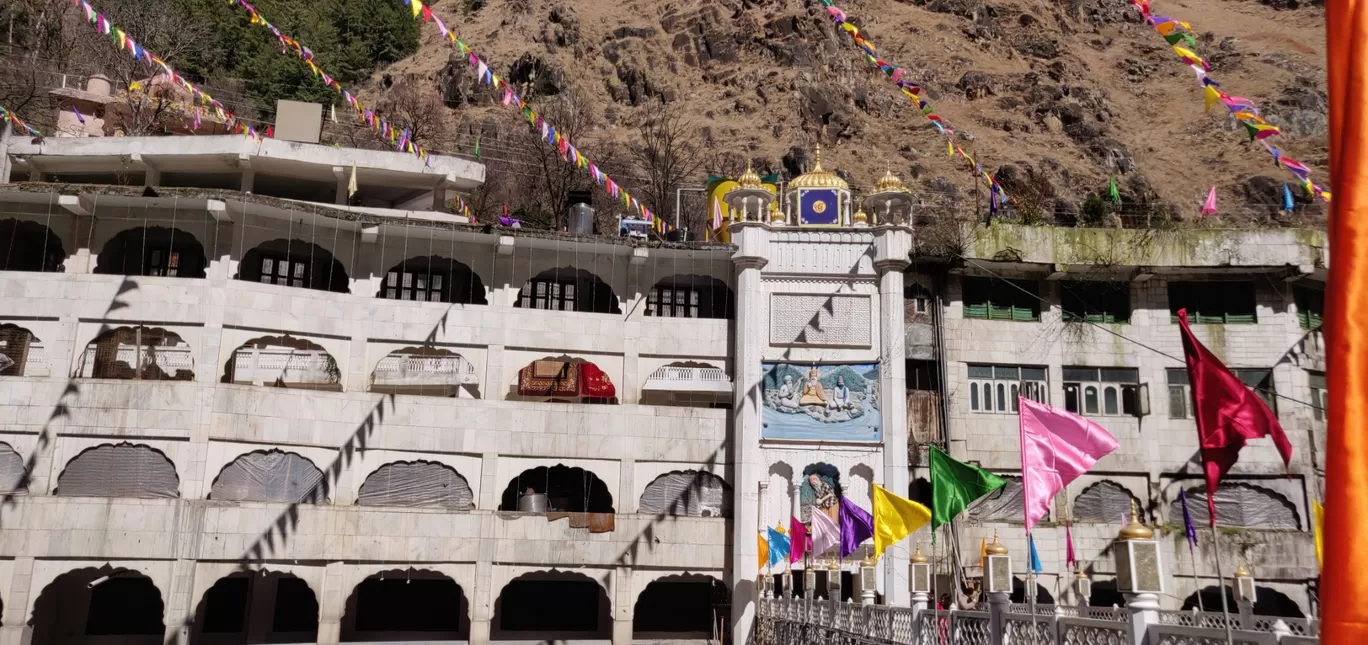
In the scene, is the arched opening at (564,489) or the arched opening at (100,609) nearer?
the arched opening at (100,609)

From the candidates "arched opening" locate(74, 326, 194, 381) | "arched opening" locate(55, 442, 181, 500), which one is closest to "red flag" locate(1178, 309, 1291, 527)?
"arched opening" locate(55, 442, 181, 500)

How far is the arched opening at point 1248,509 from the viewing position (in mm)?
29062

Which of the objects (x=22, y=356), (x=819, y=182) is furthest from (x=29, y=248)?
(x=819, y=182)

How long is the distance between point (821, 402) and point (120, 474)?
17520 millimetres

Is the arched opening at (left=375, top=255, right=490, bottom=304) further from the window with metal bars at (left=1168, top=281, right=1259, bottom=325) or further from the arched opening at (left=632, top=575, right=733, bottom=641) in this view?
the window with metal bars at (left=1168, top=281, right=1259, bottom=325)

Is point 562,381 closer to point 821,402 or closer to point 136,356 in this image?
point 821,402

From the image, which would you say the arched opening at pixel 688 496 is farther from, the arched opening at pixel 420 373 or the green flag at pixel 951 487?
the green flag at pixel 951 487

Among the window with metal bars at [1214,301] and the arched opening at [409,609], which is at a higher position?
the window with metal bars at [1214,301]

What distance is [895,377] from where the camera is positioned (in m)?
28.2

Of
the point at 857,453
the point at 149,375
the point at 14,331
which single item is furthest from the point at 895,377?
the point at 14,331

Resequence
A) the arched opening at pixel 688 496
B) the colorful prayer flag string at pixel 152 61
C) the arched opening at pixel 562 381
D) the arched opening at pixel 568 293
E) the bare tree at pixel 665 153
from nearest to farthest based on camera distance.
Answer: the colorful prayer flag string at pixel 152 61 → the arched opening at pixel 688 496 → the arched opening at pixel 562 381 → the arched opening at pixel 568 293 → the bare tree at pixel 665 153

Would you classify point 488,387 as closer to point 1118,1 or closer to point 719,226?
point 719,226

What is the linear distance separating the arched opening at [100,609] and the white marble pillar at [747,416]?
14.7 m

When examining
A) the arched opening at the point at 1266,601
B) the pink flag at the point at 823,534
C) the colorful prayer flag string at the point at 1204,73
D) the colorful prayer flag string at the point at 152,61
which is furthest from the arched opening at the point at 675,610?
the colorful prayer flag string at the point at 1204,73
